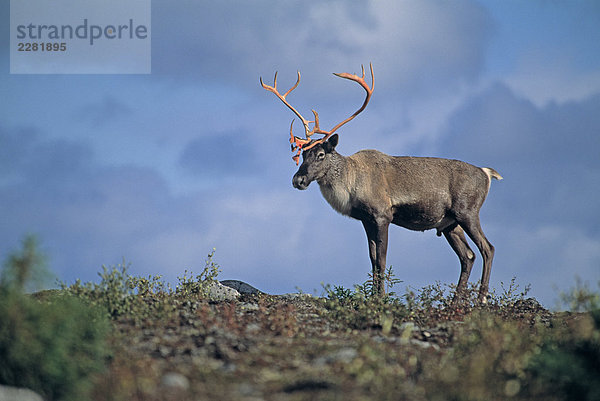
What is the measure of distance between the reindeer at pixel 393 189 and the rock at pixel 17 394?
23.7 ft

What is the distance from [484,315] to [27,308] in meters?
6.60

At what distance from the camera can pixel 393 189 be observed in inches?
512

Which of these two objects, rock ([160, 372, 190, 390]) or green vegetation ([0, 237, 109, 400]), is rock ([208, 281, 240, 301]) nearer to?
green vegetation ([0, 237, 109, 400])

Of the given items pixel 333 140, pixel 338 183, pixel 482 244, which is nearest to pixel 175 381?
pixel 338 183

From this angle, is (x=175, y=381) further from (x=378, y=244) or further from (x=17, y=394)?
(x=378, y=244)

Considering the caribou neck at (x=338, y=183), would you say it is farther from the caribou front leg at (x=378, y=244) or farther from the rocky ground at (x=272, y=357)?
the rocky ground at (x=272, y=357)

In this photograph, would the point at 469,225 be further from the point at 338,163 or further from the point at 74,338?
the point at 74,338

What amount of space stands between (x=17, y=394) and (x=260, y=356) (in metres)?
2.32

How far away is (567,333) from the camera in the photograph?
310 inches

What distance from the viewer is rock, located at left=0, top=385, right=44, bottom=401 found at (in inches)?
231

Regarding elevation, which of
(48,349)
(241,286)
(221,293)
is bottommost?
(48,349)

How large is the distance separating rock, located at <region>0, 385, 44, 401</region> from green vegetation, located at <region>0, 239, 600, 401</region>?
0.26ft

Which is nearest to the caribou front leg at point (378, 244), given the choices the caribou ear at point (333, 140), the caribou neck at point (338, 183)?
the caribou neck at point (338, 183)

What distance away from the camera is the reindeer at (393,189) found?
41.4 feet
